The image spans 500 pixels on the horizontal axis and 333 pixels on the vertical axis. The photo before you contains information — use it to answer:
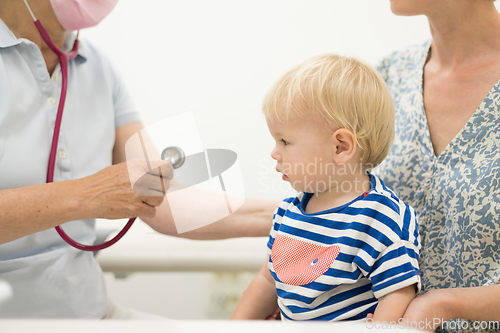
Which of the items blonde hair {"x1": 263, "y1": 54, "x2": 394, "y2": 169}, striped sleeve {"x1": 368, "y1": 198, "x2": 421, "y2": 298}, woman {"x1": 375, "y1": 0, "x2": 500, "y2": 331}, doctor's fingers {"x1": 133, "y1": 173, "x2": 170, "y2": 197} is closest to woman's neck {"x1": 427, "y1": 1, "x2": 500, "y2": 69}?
woman {"x1": 375, "y1": 0, "x2": 500, "y2": 331}

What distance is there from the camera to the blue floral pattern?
2.88ft

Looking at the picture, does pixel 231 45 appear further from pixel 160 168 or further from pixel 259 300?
pixel 259 300

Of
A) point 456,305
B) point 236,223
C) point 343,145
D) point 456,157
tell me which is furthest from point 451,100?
point 236,223

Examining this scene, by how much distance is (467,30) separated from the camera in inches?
37.4

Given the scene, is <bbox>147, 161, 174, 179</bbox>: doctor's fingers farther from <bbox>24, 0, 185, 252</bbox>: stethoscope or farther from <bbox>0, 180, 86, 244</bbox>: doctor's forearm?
<bbox>0, 180, 86, 244</bbox>: doctor's forearm

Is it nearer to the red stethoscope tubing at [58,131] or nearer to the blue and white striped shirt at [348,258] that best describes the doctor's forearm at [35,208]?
the red stethoscope tubing at [58,131]

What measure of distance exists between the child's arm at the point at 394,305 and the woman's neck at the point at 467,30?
2.00 ft

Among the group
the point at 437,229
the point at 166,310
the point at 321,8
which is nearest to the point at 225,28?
the point at 321,8

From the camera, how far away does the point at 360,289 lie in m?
0.79

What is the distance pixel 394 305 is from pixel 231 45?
1345mm

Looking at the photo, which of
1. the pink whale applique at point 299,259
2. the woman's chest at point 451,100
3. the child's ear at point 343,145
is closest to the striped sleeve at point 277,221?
the pink whale applique at point 299,259

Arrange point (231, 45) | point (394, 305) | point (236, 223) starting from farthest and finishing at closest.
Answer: point (231, 45) → point (236, 223) → point (394, 305)

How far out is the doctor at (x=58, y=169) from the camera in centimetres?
88

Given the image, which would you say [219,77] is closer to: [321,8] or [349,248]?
[321,8]
